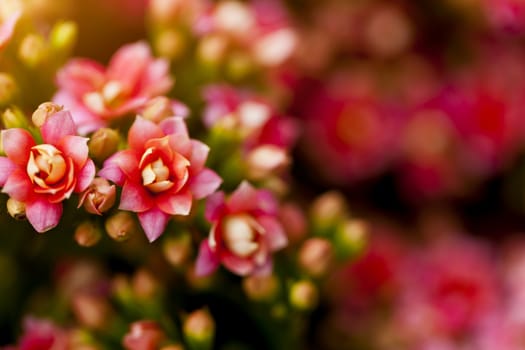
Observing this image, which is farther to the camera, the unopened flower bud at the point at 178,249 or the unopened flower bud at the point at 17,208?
the unopened flower bud at the point at 178,249

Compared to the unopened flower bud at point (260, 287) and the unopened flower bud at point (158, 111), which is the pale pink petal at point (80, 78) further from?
the unopened flower bud at point (260, 287)

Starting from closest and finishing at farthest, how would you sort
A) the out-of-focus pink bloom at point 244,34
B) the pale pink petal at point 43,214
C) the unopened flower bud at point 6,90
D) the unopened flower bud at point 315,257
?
the pale pink petal at point 43,214 → the unopened flower bud at point 6,90 → the unopened flower bud at point 315,257 → the out-of-focus pink bloom at point 244,34

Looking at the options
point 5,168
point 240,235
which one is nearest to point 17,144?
point 5,168

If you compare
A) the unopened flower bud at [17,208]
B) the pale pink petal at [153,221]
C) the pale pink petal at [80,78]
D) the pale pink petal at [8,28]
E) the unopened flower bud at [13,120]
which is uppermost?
the pale pink petal at [8,28]

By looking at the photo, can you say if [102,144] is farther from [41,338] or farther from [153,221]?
[41,338]

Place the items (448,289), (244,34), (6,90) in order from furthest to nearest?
(448,289)
(244,34)
(6,90)

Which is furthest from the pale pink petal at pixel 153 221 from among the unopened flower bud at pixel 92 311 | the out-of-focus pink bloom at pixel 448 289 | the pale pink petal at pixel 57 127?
the out-of-focus pink bloom at pixel 448 289

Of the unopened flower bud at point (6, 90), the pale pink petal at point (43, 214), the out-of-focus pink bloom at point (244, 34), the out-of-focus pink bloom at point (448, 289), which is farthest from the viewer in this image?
the out-of-focus pink bloom at point (448, 289)

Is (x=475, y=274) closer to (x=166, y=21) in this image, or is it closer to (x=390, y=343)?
(x=390, y=343)
